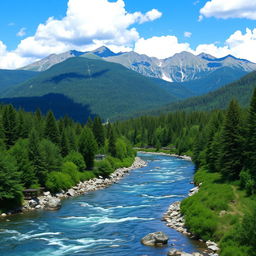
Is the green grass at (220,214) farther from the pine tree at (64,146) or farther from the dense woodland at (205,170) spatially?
the pine tree at (64,146)

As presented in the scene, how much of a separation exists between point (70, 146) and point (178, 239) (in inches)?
2476

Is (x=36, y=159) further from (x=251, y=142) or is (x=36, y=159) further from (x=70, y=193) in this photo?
(x=251, y=142)

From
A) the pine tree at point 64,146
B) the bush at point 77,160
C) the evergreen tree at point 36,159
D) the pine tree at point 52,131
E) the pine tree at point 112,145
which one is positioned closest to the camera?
the evergreen tree at point 36,159

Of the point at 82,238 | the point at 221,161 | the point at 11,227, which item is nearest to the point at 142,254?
the point at 82,238

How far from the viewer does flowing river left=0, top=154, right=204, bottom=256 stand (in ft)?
134

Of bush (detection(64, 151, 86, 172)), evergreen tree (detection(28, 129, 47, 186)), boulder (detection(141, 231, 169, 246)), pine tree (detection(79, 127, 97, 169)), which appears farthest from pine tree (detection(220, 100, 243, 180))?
pine tree (detection(79, 127, 97, 169))

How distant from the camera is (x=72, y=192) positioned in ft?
246

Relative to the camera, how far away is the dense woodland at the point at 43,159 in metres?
60.8

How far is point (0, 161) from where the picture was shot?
2336 inches

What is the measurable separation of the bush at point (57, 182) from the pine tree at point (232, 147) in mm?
31439

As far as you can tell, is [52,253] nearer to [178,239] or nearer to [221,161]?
[178,239]

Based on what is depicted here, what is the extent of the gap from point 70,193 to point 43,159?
8627 mm

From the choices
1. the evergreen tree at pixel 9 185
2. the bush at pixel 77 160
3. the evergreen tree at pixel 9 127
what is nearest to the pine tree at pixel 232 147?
the evergreen tree at pixel 9 185

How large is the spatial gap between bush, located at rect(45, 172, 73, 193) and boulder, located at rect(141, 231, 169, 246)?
112 ft
